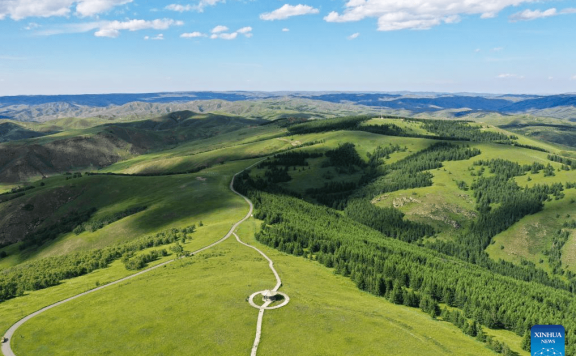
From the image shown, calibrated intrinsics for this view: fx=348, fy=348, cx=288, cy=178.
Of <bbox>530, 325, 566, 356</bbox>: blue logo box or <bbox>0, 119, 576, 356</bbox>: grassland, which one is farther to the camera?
<bbox>0, 119, 576, 356</bbox>: grassland

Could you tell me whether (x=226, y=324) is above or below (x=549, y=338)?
below

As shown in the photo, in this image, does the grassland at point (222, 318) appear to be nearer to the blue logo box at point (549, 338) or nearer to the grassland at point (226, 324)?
the grassland at point (226, 324)

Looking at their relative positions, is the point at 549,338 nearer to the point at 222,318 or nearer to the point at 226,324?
the point at 226,324

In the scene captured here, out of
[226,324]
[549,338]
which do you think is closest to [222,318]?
[226,324]

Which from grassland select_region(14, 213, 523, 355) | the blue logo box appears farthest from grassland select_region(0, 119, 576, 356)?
the blue logo box

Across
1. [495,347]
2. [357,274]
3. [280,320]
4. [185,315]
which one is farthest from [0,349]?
[495,347]

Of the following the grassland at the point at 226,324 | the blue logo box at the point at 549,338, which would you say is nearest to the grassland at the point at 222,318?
the grassland at the point at 226,324

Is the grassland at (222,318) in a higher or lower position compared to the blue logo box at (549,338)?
lower

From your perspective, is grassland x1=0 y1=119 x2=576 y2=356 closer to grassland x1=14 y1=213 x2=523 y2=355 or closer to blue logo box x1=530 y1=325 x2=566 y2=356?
grassland x1=14 y1=213 x2=523 y2=355
